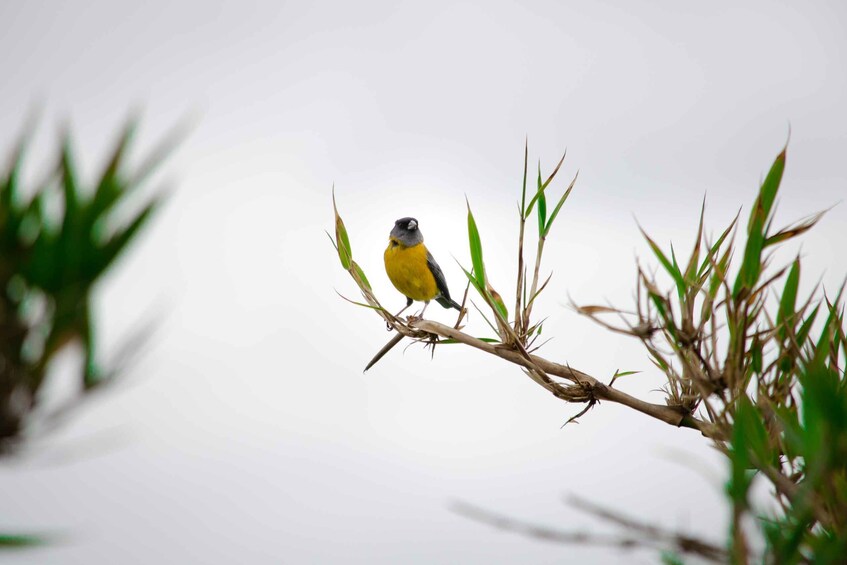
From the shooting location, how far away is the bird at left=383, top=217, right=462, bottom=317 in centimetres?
495

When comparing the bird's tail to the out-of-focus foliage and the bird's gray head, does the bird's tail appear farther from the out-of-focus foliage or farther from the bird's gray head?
the out-of-focus foliage

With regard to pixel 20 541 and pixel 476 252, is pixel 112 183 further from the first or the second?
pixel 476 252

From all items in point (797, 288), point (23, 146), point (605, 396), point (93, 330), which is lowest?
point (93, 330)

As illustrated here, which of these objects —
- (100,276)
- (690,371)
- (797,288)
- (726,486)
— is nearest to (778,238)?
(797,288)

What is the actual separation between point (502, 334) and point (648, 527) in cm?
89

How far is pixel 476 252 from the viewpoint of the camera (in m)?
2.15

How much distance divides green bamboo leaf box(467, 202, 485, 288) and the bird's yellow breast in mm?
2780

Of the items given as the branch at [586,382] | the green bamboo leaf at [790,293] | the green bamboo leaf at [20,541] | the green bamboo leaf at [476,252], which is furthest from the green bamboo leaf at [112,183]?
the green bamboo leaf at [790,293]

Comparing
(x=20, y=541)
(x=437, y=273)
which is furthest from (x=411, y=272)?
(x=20, y=541)

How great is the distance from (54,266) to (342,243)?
4.53ft

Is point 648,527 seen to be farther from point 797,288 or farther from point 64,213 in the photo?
point 797,288

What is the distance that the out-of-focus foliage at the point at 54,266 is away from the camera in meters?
0.91

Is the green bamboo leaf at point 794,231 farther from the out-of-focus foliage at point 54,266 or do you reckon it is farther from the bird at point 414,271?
the bird at point 414,271

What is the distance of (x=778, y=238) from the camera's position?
1.76 m
